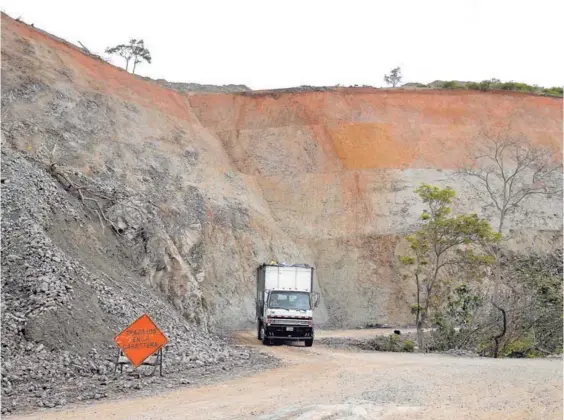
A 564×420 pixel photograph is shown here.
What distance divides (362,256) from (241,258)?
755 cm

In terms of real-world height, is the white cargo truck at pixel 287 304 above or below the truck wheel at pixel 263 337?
above

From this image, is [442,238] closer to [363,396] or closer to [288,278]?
[288,278]

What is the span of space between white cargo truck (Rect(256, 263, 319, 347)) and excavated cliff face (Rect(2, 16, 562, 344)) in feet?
8.12

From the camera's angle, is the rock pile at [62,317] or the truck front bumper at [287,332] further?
the truck front bumper at [287,332]

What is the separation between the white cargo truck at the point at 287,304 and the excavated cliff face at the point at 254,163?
2476mm

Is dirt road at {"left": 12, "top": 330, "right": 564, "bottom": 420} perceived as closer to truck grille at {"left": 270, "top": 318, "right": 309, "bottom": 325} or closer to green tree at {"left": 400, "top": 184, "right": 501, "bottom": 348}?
truck grille at {"left": 270, "top": 318, "right": 309, "bottom": 325}

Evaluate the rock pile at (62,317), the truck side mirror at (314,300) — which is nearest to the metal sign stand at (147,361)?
the rock pile at (62,317)

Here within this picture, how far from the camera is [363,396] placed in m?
10.7

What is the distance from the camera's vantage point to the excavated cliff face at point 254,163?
31.1 metres

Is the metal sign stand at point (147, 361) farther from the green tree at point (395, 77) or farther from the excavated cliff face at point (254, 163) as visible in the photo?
the green tree at point (395, 77)

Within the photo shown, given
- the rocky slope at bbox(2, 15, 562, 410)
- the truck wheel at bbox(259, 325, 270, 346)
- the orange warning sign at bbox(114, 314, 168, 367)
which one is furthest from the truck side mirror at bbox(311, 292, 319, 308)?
the orange warning sign at bbox(114, 314, 168, 367)

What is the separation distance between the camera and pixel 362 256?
3675 cm

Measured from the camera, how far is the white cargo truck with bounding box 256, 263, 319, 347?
864 inches

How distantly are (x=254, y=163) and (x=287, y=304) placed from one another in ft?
69.8
